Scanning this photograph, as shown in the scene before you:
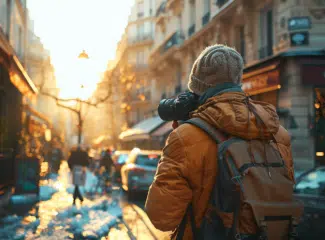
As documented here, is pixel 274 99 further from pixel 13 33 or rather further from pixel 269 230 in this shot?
pixel 269 230

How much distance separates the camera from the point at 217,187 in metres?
2.17

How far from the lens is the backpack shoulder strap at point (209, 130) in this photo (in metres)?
2.18

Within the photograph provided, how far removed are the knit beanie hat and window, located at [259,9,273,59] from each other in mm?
16144

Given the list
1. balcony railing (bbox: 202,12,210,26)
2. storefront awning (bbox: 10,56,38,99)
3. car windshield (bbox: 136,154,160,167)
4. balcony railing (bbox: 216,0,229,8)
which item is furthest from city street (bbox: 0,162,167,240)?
balcony railing (bbox: 202,12,210,26)

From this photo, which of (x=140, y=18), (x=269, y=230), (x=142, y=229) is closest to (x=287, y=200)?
(x=269, y=230)

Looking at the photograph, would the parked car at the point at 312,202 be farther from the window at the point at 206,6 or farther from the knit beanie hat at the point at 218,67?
the window at the point at 206,6

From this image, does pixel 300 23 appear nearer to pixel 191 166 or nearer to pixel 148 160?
pixel 148 160

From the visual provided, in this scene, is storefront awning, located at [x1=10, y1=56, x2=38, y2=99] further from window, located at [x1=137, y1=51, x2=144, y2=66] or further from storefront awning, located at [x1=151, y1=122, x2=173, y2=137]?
window, located at [x1=137, y1=51, x2=144, y2=66]

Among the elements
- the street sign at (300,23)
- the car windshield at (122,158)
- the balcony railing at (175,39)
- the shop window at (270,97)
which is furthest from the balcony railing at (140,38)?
the street sign at (300,23)

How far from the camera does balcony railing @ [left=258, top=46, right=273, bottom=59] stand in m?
18.1

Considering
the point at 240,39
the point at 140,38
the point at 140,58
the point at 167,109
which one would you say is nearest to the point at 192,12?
the point at 240,39

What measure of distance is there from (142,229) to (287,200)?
23.0 feet

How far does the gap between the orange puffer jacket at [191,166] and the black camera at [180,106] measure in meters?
0.21

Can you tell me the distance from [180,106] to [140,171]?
43.2 feet
